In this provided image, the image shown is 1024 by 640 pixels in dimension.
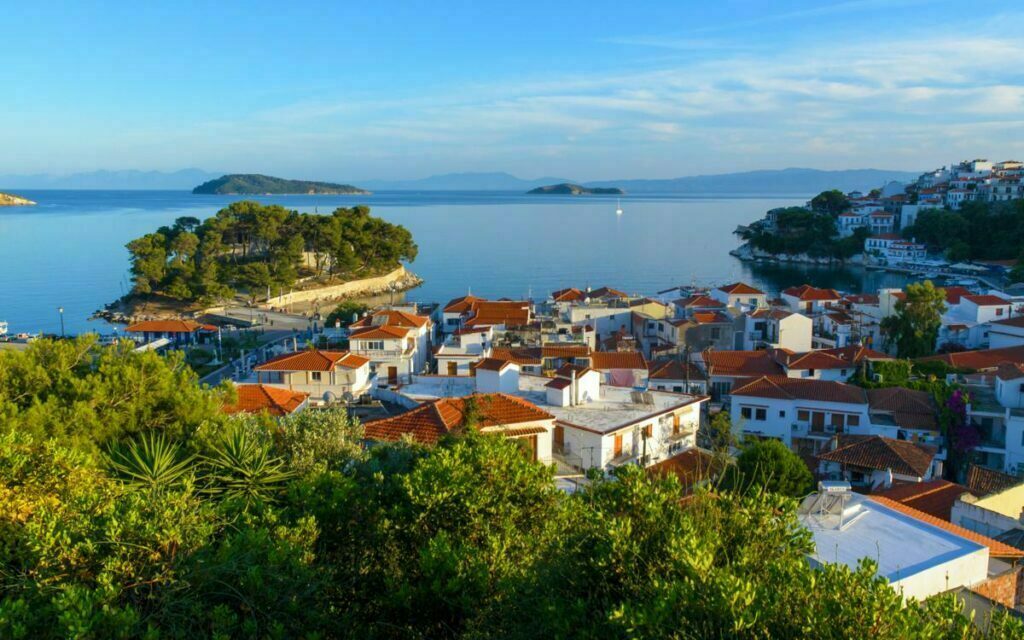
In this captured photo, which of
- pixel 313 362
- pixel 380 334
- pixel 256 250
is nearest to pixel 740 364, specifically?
pixel 380 334

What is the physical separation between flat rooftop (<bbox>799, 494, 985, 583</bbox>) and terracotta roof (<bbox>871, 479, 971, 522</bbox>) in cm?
375

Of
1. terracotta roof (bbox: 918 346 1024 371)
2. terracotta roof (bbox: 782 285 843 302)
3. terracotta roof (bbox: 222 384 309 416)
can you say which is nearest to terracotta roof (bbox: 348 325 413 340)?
terracotta roof (bbox: 222 384 309 416)

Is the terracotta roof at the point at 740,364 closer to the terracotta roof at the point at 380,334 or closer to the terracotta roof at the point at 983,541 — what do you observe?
the terracotta roof at the point at 380,334

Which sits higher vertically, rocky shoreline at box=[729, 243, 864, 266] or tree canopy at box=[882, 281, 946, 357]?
tree canopy at box=[882, 281, 946, 357]

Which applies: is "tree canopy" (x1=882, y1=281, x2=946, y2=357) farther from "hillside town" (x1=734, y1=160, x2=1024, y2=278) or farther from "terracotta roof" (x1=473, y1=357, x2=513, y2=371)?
"hillside town" (x1=734, y1=160, x2=1024, y2=278)

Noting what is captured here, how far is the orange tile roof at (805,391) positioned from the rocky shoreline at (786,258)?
66.9 meters

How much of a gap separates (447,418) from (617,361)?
1073 cm

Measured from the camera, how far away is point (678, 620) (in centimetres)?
361

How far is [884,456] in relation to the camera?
1659 centimetres

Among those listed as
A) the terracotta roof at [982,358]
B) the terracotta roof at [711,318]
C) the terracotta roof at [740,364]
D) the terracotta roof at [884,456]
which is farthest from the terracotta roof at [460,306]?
the terracotta roof at [884,456]

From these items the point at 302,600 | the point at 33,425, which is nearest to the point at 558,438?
the point at 33,425

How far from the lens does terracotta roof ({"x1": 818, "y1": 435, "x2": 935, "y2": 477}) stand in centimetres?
1617

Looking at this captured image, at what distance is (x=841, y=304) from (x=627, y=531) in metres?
40.9

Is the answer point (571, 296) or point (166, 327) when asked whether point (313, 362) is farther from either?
point (571, 296)
